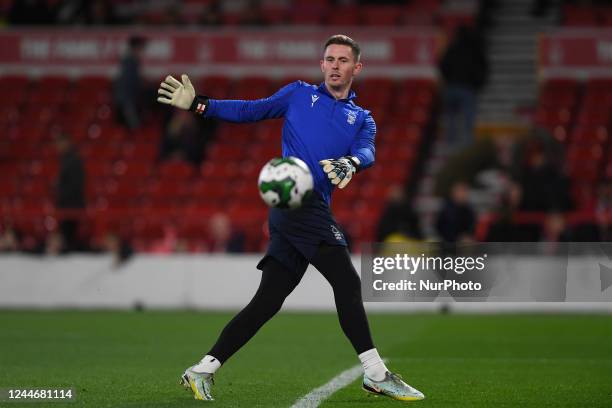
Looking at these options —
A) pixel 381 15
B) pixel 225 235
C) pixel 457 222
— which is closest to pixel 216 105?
pixel 457 222

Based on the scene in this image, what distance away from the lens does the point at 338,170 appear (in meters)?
6.81

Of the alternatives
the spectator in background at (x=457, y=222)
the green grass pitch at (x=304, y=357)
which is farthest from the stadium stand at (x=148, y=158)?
the green grass pitch at (x=304, y=357)

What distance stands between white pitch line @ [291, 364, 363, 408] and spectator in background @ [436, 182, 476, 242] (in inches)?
249

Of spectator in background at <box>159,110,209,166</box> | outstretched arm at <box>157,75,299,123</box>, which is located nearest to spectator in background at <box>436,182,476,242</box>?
spectator in background at <box>159,110,209,166</box>

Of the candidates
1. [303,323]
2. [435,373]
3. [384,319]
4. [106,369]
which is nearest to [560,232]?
[384,319]

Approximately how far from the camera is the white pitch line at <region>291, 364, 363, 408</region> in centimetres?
708

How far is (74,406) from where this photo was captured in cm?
676

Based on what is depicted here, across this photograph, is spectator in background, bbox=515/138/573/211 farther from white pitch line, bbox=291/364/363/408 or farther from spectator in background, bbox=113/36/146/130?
spectator in background, bbox=113/36/146/130

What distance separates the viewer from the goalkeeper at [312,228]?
7.16m

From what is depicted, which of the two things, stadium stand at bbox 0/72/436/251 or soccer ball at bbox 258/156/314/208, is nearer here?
soccer ball at bbox 258/156/314/208

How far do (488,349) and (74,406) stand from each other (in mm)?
5283

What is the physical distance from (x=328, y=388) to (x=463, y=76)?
12654 mm

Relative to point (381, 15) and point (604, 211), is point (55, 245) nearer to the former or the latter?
point (604, 211)

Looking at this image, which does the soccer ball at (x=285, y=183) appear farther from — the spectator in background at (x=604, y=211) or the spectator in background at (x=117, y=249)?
the spectator in background at (x=117, y=249)
